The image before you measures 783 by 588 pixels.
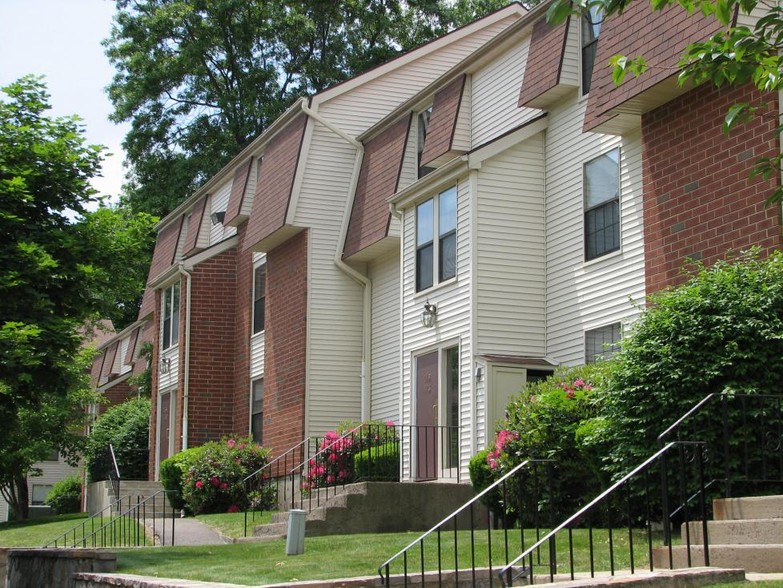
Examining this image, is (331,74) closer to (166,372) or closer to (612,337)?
(166,372)

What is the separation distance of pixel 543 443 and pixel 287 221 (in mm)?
10474

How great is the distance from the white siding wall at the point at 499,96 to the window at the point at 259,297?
813 centimetres

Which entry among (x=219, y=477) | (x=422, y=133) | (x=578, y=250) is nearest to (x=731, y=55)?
(x=578, y=250)

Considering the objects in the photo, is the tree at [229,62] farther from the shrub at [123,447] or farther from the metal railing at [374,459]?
the metal railing at [374,459]

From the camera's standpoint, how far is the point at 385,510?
17719 mm

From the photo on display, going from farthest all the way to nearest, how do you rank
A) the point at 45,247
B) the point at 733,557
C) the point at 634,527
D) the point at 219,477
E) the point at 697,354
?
the point at 219,477
the point at 45,247
the point at 634,527
the point at 697,354
the point at 733,557

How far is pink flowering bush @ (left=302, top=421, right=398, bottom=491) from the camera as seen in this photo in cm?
2027

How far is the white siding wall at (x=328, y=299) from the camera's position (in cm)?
2367

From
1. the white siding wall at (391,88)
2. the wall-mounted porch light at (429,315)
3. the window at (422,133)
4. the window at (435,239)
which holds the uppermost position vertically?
the white siding wall at (391,88)

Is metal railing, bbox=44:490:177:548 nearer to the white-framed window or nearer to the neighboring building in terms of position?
the neighboring building

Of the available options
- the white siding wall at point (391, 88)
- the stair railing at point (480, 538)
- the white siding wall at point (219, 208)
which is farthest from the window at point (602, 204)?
the white siding wall at point (219, 208)

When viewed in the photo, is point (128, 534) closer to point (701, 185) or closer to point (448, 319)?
point (448, 319)

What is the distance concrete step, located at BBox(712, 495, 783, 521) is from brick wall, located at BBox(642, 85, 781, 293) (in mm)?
4091

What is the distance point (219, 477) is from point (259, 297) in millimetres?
5199
